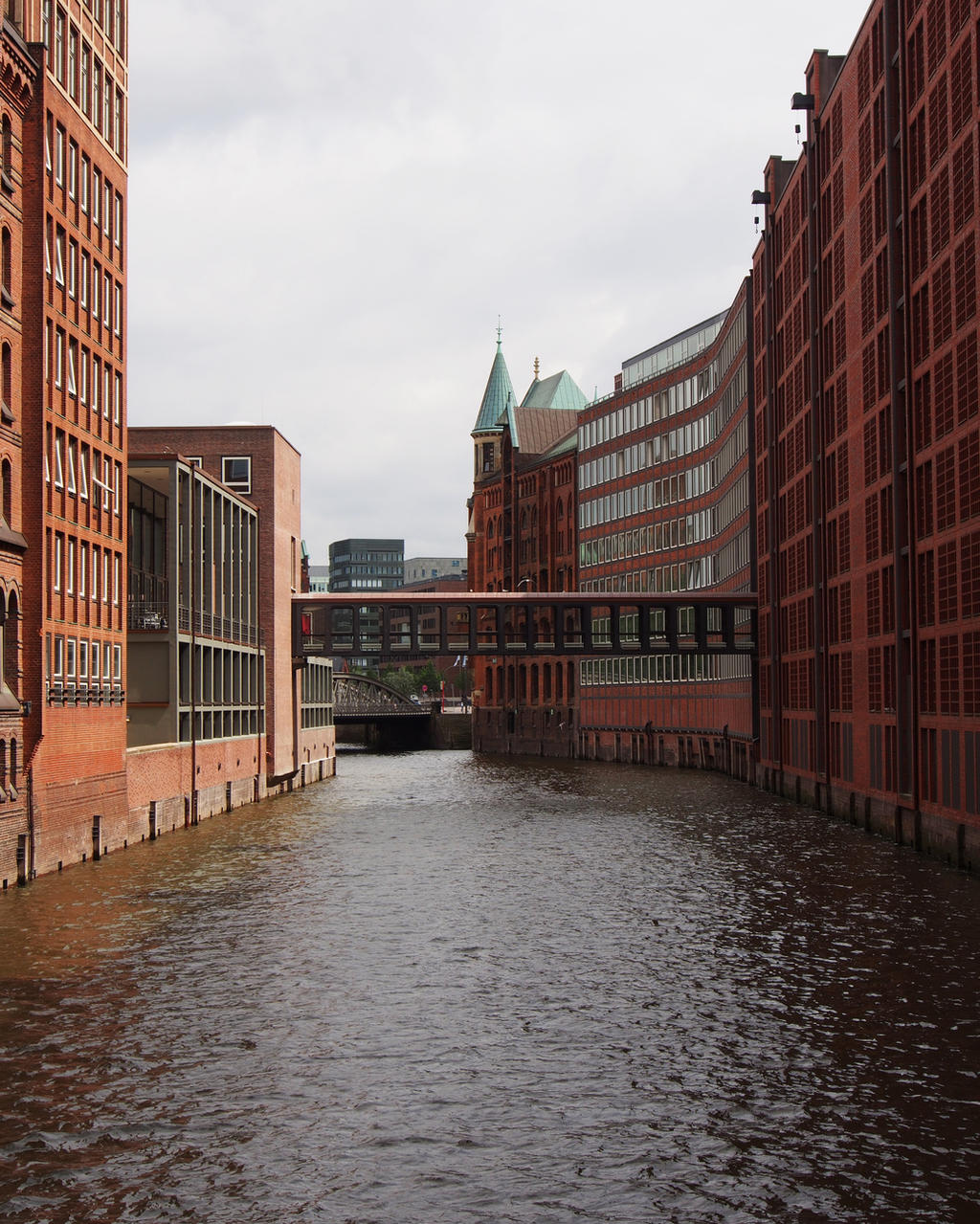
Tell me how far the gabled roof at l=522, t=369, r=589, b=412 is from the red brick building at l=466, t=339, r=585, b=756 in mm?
116

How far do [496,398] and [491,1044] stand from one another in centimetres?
16573

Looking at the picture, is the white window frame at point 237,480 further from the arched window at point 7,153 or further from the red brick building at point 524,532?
the red brick building at point 524,532

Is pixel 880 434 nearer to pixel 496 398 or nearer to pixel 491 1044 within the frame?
pixel 491 1044

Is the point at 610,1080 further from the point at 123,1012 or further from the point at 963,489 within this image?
the point at 963,489

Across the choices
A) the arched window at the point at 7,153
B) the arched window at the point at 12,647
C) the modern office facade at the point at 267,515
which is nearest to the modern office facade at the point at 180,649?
the modern office facade at the point at 267,515

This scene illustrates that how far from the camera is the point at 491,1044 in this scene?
25.4 metres

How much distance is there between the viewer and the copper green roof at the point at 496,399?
185 metres

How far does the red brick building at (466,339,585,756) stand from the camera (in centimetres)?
15250

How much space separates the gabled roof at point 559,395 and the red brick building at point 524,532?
12cm

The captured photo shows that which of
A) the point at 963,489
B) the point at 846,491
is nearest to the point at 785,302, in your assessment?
the point at 846,491

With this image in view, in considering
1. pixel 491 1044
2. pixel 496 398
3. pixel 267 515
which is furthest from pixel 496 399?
pixel 491 1044

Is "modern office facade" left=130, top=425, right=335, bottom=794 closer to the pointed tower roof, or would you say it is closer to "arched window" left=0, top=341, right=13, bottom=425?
"arched window" left=0, top=341, right=13, bottom=425

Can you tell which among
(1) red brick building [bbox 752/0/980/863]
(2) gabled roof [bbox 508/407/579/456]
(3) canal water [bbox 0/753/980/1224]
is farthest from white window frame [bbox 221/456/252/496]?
(2) gabled roof [bbox 508/407/579/456]

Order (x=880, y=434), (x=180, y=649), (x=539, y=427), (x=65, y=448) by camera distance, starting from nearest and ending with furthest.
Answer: (x=65, y=448) → (x=880, y=434) → (x=180, y=649) → (x=539, y=427)
